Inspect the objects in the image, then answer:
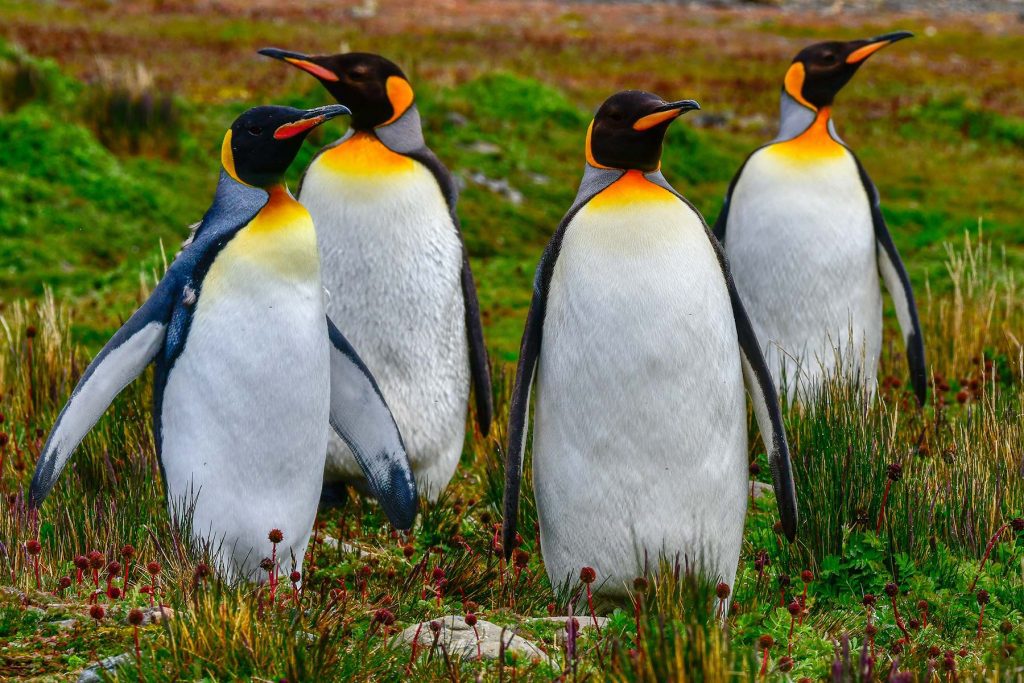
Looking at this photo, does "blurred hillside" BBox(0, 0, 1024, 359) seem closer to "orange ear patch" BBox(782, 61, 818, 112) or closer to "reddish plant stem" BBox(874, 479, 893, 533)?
"orange ear patch" BBox(782, 61, 818, 112)

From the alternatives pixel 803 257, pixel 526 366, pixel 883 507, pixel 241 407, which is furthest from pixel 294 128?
pixel 803 257

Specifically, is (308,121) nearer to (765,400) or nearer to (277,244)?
(277,244)

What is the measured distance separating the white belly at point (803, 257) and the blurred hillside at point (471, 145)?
2.61 meters

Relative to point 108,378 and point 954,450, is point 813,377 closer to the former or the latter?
point 954,450

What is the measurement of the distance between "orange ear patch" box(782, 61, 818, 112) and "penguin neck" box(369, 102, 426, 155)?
2081mm

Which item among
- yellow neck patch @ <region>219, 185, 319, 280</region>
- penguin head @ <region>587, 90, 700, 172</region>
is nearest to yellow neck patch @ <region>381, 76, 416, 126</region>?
yellow neck patch @ <region>219, 185, 319, 280</region>

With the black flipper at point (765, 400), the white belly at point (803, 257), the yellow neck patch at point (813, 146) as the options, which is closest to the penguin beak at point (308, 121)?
the black flipper at point (765, 400)

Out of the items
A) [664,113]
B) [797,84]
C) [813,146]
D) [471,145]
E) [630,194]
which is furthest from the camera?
[471,145]

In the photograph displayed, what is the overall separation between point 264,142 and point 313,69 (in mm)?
1124

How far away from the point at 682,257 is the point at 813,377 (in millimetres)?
2485

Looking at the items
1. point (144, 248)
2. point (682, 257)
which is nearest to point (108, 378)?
point (682, 257)

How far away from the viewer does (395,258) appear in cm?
536

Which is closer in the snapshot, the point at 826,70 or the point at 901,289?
the point at 901,289

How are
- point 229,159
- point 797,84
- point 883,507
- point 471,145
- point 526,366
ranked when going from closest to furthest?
point 526,366, point 229,159, point 883,507, point 797,84, point 471,145
